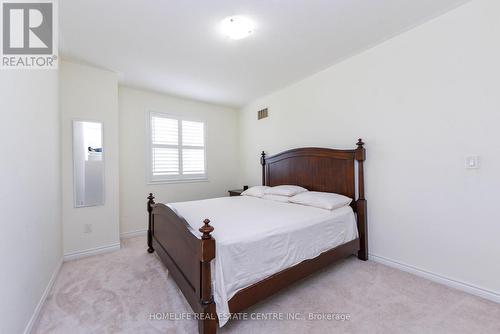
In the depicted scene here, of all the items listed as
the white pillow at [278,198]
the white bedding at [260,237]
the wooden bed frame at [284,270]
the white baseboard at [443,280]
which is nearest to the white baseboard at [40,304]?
the wooden bed frame at [284,270]

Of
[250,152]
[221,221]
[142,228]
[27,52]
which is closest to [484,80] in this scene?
[221,221]

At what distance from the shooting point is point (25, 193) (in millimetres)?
1561

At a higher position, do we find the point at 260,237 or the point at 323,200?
the point at 323,200

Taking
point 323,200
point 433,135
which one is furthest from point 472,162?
point 323,200

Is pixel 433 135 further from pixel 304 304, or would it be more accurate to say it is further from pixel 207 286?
pixel 207 286

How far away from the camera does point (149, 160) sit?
3850 mm

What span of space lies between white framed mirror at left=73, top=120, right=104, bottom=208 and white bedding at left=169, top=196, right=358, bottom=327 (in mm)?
1284

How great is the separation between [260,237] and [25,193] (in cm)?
173

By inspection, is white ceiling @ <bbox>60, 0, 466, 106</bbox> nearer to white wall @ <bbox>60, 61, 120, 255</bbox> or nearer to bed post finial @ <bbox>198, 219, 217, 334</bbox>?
white wall @ <bbox>60, 61, 120, 255</bbox>

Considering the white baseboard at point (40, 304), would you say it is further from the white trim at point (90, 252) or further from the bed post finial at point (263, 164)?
the bed post finial at point (263, 164)

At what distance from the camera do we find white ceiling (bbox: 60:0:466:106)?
74.4 inches

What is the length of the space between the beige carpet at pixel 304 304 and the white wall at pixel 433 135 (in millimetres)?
336

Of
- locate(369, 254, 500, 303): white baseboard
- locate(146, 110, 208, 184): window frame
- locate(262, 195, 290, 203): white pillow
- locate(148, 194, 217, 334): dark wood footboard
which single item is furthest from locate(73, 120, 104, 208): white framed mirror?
locate(369, 254, 500, 303): white baseboard

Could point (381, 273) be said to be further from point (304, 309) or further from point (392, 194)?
point (304, 309)
